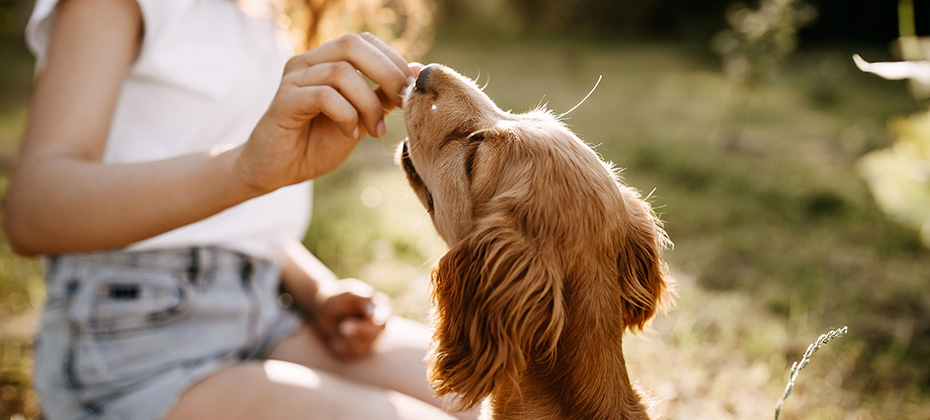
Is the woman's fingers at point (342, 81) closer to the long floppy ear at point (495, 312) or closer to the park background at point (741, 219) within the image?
the long floppy ear at point (495, 312)

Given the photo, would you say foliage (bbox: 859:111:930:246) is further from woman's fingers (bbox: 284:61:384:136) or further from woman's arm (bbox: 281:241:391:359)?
→ woman's fingers (bbox: 284:61:384:136)

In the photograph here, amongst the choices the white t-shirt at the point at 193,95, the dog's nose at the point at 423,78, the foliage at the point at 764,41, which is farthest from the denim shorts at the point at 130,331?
the foliage at the point at 764,41

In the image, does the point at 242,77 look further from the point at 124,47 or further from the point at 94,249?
the point at 94,249

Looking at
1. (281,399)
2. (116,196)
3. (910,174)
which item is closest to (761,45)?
(910,174)

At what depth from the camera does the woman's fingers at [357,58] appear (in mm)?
1655

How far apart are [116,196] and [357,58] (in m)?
0.78

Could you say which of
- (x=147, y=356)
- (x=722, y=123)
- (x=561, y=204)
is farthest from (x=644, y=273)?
(x=722, y=123)

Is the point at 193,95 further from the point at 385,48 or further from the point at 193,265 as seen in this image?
the point at 385,48

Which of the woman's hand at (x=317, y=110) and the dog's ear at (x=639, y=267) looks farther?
the dog's ear at (x=639, y=267)

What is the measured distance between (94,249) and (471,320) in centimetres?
113

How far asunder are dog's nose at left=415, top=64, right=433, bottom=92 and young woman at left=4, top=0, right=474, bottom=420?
4 centimetres

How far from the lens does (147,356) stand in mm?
1878

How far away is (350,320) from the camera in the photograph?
2.28 meters

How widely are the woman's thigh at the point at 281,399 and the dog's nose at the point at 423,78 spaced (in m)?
0.99
